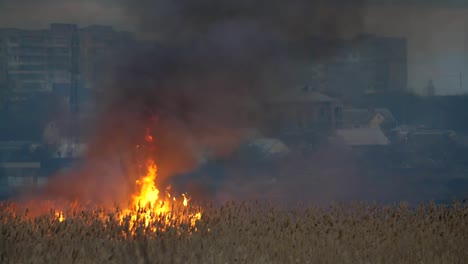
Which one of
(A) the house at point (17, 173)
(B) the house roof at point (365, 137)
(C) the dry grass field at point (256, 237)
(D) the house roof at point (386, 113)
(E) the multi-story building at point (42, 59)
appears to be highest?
(E) the multi-story building at point (42, 59)

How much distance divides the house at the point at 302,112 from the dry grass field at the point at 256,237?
49.9ft

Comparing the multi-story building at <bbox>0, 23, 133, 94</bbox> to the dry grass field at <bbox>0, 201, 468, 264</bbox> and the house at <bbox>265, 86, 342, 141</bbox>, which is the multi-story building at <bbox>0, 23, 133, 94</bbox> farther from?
the dry grass field at <bbox>0, 201, 468, 264</bbox>

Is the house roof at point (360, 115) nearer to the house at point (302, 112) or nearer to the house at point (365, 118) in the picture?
the house at point (365, 118)

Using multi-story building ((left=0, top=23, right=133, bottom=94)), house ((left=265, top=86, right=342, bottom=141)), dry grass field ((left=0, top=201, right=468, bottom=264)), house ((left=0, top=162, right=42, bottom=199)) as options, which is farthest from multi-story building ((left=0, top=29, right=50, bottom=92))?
dry grass field ((left=0, top=201, right=468, bottom=264))

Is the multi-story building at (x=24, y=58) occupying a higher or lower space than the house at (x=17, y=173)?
higher

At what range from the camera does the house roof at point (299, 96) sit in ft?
108

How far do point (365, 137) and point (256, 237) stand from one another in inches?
1410

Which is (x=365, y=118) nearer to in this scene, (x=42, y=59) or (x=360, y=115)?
(x=360, y=115)

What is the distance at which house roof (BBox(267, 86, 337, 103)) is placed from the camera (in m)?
32.9

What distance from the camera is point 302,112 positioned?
40531mm

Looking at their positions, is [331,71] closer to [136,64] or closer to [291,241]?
[136,64]

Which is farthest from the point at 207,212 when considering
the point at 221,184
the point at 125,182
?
the point at 221,184

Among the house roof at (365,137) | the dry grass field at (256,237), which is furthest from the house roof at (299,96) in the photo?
the dry grass field at (256,237)

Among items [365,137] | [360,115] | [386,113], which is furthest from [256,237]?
[386,113]
